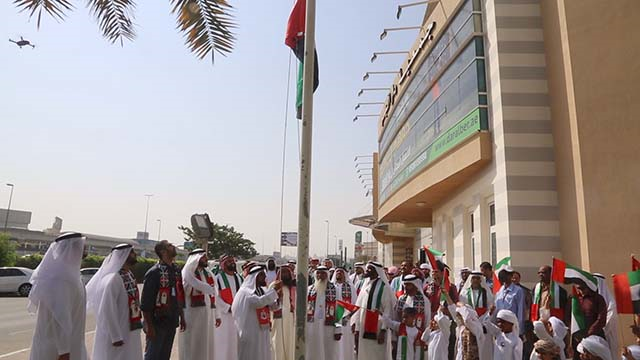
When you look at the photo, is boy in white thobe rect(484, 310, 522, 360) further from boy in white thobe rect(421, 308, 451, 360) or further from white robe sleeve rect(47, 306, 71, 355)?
white robe sleeve rect(47, 306, 71, 355)

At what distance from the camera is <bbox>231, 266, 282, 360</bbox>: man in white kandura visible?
7.09m

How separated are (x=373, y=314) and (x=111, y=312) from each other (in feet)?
11.9

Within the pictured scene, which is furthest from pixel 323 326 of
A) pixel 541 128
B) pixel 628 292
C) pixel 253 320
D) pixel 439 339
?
pixel 541 128

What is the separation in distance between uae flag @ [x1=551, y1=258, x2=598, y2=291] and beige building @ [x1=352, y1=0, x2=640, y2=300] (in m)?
2.72

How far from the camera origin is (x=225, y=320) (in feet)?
27.6

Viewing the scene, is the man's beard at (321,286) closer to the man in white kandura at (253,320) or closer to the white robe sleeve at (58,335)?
the man in white kandura at (253,320)

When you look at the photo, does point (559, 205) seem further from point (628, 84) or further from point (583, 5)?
point (583, 5)

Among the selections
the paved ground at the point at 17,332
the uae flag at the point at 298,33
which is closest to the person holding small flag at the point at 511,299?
the uae flag at the point at 298,33

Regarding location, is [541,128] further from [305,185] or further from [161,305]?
[161,305]

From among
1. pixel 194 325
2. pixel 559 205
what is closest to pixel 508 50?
pixel 559 205

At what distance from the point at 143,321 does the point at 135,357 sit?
50 cm

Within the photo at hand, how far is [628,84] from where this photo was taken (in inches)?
355

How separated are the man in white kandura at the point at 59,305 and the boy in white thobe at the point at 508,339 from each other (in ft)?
15.4

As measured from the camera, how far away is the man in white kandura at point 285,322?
881 cm
